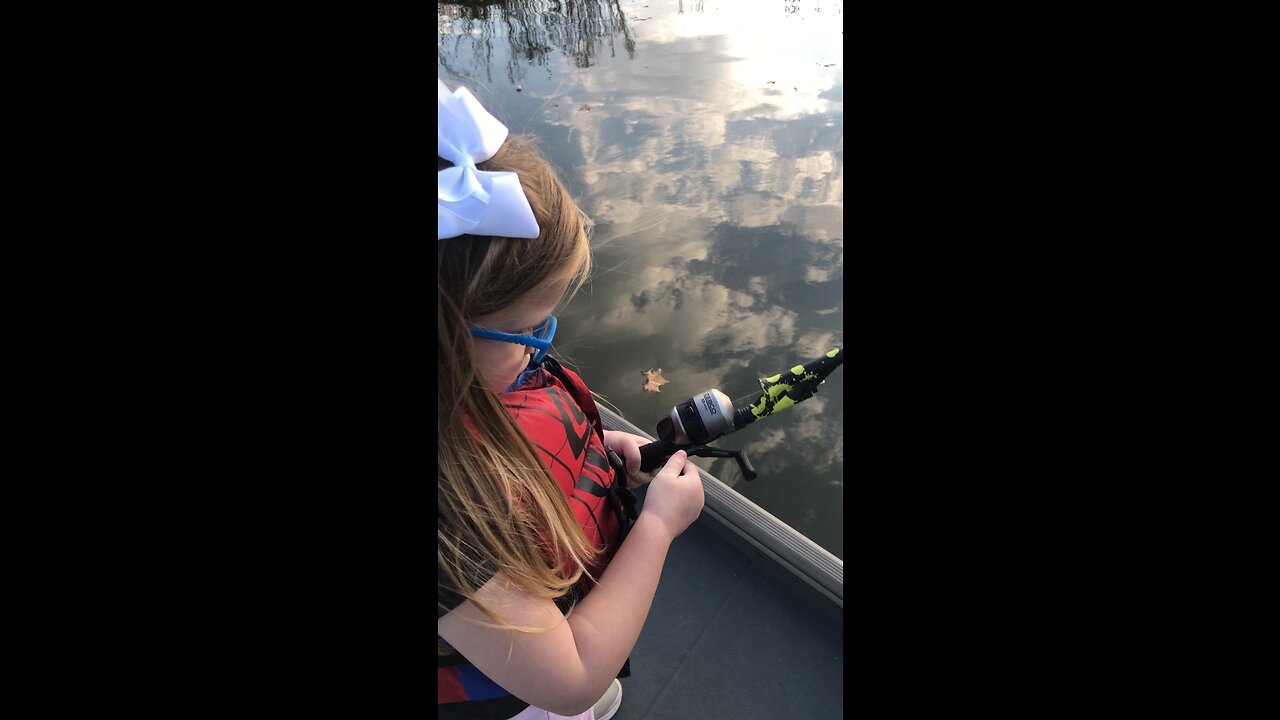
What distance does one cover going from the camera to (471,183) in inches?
32.1

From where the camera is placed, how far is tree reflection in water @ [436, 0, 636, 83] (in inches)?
281

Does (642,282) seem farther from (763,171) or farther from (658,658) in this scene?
(658,658)

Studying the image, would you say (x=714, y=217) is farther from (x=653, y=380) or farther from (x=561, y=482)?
(x=561, y=482)

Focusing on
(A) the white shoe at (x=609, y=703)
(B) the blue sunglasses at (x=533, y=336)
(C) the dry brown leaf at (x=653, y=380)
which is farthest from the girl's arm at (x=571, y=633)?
(C) the dry brown leaf at (x=653, y=380)

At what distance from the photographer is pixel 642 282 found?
14.0 feet

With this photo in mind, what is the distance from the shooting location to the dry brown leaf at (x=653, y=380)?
12.4 ft

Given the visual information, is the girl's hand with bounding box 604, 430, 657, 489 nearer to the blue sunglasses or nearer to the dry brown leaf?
the blue sunglasses

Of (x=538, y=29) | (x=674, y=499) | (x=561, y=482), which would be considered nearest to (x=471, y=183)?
(x=561, y=482)

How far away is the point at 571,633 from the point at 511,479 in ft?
0.74

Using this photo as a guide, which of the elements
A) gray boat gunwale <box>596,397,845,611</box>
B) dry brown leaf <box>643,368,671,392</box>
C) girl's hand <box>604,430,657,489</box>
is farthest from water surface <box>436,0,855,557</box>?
girl's hand <box>604,430,657,489</box>

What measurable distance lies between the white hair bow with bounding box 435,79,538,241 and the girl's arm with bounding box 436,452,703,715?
435 mm

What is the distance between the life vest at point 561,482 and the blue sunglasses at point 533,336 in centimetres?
9
